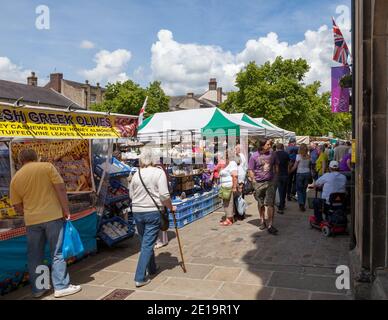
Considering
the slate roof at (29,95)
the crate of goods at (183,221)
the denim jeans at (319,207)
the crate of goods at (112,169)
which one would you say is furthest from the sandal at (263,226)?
the slate roof at (29,95)

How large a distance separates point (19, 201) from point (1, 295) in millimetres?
1197

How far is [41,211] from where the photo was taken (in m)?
4.35

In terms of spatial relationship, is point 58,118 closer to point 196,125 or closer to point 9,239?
point 9,239

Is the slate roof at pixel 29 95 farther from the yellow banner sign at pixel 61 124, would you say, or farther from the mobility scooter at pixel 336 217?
the mobility scooter at pixel 336 217

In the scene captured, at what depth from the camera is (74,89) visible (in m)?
53.6

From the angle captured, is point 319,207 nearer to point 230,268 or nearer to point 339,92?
point 339,92

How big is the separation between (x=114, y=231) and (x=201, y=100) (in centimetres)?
6050

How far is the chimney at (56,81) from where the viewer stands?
53000mm

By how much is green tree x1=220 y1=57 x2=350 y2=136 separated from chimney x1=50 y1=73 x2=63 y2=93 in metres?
27.2

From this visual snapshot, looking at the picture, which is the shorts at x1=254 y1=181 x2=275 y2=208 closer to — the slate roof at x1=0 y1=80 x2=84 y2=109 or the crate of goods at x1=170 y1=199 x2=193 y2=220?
the crate of goods at x1=170 y1=199 x2=193 y2=220

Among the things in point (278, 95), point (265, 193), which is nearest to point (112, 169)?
point (265, 193)

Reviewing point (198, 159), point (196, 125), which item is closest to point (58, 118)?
point (196, 125)

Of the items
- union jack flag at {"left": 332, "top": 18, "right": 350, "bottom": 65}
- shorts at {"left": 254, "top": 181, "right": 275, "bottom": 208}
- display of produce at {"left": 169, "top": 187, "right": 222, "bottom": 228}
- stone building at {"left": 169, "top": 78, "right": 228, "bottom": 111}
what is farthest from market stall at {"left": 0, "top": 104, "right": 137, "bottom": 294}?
stone building at {"left": 169, "top": 78, "right": 228, "bottom": 111}

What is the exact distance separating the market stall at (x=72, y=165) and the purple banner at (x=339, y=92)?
3.59m
